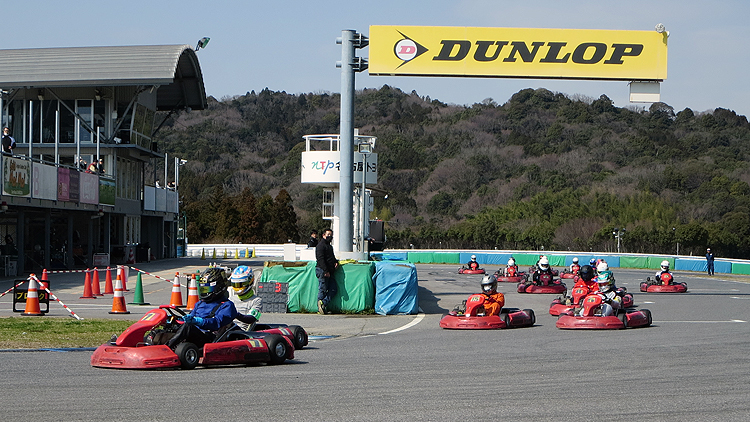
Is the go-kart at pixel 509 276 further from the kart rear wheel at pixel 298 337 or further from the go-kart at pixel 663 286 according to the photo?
the kart rear wheel at pixel 298 337

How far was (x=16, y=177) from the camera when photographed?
28.9 m

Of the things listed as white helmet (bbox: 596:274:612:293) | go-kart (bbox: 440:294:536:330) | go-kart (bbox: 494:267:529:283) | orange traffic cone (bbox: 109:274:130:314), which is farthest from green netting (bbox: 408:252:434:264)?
go-kart (bbox: 440:294:536:330)

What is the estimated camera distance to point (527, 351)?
12062mm

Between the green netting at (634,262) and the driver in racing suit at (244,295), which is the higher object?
the driver in racing suit at (244,295)

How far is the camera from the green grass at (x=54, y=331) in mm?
12320

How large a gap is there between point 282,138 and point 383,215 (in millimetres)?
44023

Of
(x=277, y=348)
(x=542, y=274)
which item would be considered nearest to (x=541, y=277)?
(x=542, y=274)

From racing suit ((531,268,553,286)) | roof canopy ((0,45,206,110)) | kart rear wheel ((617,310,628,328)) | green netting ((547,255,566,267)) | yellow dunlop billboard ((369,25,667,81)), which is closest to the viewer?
kart rear wheel ((617,310,628,328))

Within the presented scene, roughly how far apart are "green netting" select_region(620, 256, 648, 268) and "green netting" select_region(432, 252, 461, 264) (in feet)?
38.2

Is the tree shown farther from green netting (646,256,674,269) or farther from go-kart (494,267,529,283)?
go-kart (494,267,529,283)

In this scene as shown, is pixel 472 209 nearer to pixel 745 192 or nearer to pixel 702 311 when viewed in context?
pixel 745 192

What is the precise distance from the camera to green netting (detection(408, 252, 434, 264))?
2473 inches

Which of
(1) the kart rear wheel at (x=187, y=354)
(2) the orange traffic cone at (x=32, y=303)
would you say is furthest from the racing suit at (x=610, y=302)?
(2) the orange traffic cone at (x=32, y=303)

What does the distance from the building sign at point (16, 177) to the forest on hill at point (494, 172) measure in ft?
138
